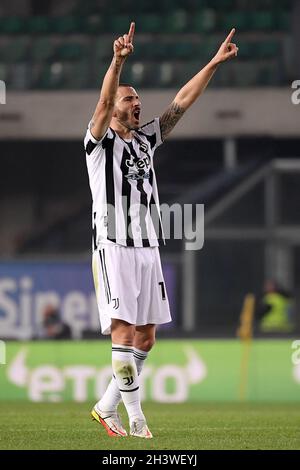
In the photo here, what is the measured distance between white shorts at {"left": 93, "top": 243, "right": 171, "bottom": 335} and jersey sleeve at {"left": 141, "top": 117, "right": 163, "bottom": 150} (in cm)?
72

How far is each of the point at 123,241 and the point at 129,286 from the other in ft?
0.95

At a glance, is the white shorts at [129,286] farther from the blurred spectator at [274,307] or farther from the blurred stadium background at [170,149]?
the blurred spectator at [274,307]

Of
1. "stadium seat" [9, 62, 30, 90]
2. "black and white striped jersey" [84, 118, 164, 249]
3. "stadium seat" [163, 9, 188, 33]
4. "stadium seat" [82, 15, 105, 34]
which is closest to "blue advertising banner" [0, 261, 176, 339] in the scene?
"stadium seat" [9, 62, 30, 90]

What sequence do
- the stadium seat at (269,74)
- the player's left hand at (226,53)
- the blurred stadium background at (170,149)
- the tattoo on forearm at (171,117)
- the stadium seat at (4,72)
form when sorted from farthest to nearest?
the stadium seat at (4,72) < the stadium seat at (269,74) < the blurred stadium background at (170,149) < the tattoo on forearm at (171,117) < the player's left hand at (226,53)

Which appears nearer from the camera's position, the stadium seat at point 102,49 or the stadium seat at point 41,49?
the stadium seat at point 102,49

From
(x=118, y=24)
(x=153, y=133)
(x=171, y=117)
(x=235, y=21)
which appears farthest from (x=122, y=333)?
(x=118, y=24)

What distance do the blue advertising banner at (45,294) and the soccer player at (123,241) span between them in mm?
14489

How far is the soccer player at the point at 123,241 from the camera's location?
823cm

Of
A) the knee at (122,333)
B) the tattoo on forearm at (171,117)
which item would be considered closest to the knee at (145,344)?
the knee at (122,333)

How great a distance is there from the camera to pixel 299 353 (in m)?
16.9

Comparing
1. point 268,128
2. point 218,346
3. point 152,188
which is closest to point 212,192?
point 268,128

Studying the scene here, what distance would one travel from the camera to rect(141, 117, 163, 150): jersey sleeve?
28.5 ft

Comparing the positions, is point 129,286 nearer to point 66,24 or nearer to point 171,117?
point 171,117

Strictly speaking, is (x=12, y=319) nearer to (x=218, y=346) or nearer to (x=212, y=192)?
(x=212, y=192)
